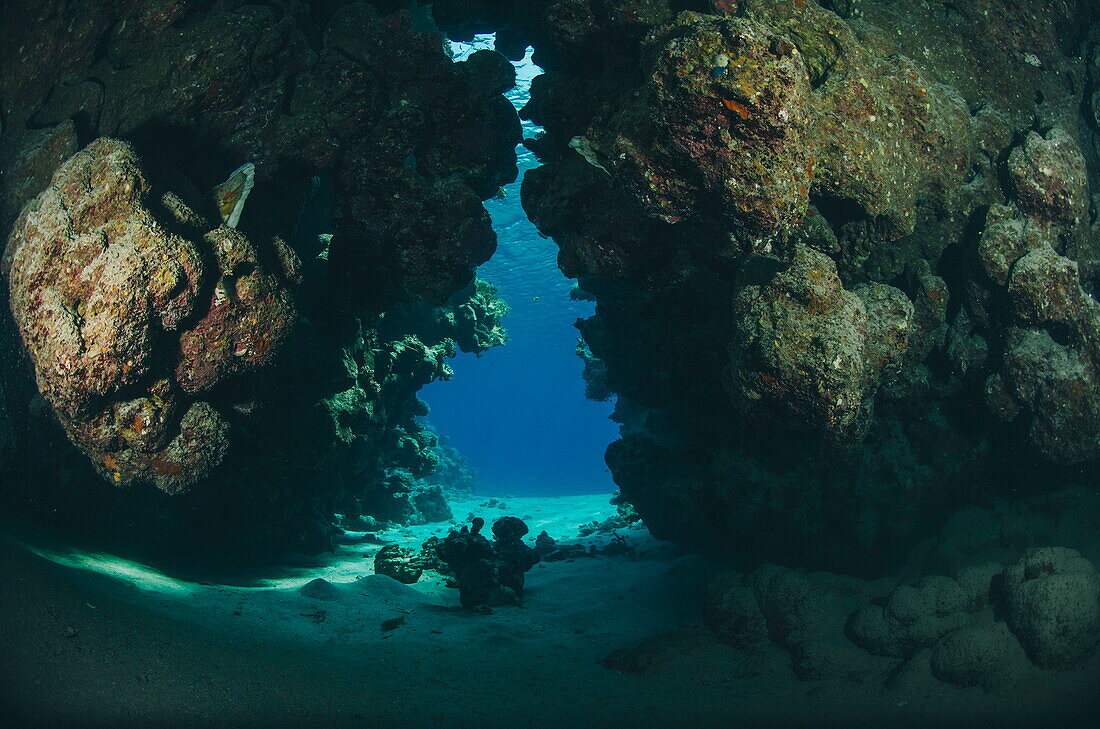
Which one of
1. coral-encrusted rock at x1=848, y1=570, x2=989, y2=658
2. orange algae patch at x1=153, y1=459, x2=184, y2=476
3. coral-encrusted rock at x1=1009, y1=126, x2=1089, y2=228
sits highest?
coral-encrusted rock at x1=1009, y1=126, x2=1089, y2=228

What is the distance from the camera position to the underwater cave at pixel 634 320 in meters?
4.29

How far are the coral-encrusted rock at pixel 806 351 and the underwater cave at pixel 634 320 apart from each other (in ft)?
0.11

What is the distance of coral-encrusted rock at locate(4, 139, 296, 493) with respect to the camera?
4.22m

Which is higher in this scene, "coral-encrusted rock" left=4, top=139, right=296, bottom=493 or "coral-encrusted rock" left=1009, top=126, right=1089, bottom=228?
"coral-encrusted rock" left=1009, top=126, right=1089, bottom=228

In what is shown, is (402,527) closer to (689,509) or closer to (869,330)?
(689,509)

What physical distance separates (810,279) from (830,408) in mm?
1285

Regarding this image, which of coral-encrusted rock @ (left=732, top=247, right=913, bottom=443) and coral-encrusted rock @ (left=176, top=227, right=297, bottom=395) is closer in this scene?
coral-encrusted rock @ (left=732, top=247, right=913, bottom=443)

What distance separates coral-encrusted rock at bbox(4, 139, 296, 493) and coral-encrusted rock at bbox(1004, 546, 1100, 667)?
28.8 ft

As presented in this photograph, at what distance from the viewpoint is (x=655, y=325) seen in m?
8.22

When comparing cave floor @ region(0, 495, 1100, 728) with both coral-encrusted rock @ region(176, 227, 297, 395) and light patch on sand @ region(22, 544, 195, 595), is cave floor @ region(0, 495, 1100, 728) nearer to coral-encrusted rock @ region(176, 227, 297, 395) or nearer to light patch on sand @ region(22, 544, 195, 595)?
light patch on sand @ region(22, 544, 195, 595)

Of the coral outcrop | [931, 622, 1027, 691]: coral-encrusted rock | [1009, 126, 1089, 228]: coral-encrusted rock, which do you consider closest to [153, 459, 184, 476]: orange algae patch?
the coral outcrop

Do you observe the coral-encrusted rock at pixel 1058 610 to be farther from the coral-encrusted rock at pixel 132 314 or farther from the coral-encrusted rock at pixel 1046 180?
the coral-encrusted rock at pixel 132 314

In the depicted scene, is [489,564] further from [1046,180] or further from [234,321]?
[1046,180]

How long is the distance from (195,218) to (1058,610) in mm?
9941
